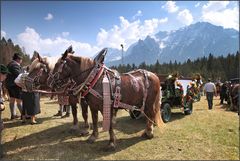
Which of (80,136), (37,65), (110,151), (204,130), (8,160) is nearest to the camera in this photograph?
A: (8,160)

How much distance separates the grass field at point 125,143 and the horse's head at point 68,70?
1533 millimetres

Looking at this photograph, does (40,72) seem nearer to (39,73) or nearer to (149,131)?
(39,73)

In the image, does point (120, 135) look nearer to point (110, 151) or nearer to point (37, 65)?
point (110, 151)

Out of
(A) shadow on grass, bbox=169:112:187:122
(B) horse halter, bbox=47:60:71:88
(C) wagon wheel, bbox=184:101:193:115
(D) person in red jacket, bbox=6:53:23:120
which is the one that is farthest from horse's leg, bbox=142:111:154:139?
(C) wagon wheel, bbox=184:101:193:115

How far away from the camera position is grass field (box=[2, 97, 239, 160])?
571cm

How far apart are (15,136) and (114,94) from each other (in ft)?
10.1

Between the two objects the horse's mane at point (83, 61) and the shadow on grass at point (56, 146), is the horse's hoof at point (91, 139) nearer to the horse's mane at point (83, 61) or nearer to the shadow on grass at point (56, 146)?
the shadow on grass at point (56, 146)

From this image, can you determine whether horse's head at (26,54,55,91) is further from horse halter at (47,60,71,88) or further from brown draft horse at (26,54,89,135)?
horse halter at (47,60,71,88)

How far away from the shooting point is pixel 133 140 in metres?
6.91

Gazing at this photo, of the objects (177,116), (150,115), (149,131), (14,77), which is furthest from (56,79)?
(177,116)

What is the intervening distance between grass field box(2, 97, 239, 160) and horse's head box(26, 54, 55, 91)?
1.47 meters

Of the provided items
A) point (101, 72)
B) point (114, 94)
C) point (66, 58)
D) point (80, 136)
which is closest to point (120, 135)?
point (80, 136)

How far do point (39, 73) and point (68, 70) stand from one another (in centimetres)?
90

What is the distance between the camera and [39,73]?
653cm
